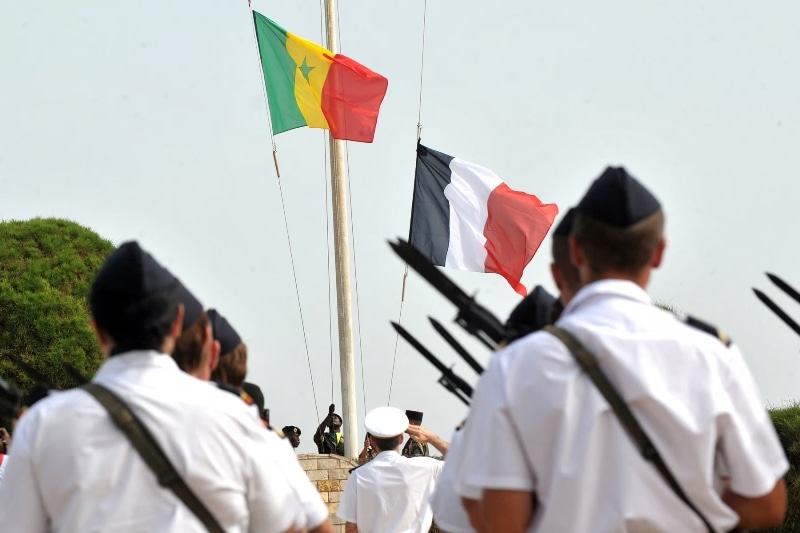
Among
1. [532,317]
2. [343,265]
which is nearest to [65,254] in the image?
[343,265]

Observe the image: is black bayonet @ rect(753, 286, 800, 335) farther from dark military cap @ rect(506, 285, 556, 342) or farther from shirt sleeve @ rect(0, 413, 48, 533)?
shirt sleeve @ rect(0, 413, 48, 533)

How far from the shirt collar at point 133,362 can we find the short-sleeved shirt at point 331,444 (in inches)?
555

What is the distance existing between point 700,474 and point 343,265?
14.4 metres

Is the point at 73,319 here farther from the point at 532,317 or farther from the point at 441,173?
the point at 532,317

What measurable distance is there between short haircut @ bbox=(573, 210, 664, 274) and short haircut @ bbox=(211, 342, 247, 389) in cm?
191

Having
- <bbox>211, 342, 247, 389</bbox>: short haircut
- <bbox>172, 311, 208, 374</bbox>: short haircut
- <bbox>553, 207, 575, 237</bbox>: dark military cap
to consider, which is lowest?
<bbox>211, 342, 247, 389</bbox>: short haircut

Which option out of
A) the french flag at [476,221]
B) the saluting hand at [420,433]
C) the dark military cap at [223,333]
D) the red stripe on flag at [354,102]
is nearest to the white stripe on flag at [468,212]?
the french flag at [476,221]

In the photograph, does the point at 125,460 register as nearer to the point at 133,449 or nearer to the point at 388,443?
the point at 133,449

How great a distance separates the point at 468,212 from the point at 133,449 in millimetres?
12666

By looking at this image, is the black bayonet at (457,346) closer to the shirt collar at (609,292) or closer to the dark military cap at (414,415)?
the shirt collar at (609,292)

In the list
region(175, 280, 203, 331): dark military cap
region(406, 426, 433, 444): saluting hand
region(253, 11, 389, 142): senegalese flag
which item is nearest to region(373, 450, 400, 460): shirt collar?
region(406, 426, 433, 444): saluting hand

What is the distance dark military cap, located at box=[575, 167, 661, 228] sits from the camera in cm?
A: 314

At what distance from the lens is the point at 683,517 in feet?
9.71

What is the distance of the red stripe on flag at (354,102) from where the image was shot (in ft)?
52.5
